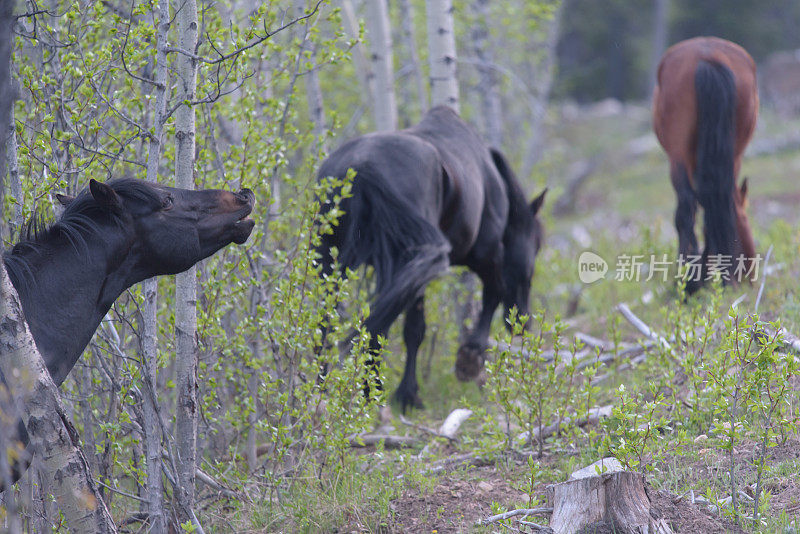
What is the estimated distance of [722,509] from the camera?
3.47 m

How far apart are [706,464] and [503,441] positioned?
1.09 m

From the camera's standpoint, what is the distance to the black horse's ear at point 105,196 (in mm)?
3169

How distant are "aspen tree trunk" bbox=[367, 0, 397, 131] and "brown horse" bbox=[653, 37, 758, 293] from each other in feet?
8.18

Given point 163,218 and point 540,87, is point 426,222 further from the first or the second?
point 540,87

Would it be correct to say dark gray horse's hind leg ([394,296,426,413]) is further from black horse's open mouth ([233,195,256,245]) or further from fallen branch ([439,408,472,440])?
black horse's open mouth ([233,195,256,245])

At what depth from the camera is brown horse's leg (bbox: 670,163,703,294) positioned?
699 cm

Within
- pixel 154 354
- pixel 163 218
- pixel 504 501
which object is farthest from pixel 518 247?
pixel 163 218

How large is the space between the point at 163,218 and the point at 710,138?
16.3ft

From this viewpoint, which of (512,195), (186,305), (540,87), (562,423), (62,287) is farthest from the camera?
(540,87)

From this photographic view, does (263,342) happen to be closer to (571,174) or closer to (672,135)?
(672,135)

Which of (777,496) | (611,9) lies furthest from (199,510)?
(611,9)

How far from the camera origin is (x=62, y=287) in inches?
128

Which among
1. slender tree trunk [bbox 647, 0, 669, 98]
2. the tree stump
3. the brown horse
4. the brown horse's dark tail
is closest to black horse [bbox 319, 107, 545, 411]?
the brown horse

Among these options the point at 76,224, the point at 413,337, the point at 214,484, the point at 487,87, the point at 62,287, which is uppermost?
the point at 76,224
